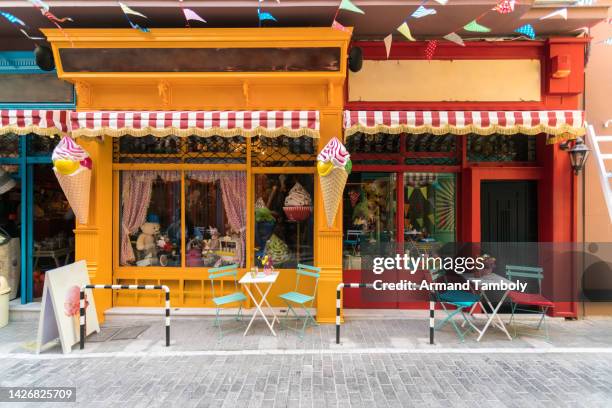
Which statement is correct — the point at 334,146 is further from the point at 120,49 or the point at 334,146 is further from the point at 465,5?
the point at 120,49

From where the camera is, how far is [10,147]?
24.0 feet

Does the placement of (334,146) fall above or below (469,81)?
below

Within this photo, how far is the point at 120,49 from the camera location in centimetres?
617

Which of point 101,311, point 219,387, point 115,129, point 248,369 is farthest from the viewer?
point 101,311

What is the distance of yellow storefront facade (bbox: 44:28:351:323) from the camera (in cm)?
603

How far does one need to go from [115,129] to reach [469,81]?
6.51 metres

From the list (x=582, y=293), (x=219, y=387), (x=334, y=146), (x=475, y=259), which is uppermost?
(x=334, y=146)

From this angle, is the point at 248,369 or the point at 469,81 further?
the point at 469,81

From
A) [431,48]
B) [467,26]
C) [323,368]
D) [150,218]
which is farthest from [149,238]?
[467,26]

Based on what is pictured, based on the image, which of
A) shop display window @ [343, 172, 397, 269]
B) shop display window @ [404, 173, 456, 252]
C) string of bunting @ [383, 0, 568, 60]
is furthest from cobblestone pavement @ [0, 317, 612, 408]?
string of bunting @ [383, 0, 568, 60]

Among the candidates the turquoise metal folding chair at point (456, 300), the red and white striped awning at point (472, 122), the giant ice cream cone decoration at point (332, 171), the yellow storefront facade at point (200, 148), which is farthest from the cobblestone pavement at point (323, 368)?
the red and white striped awning at point (472, 122)

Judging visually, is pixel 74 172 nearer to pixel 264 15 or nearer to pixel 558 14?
pixel 264 15

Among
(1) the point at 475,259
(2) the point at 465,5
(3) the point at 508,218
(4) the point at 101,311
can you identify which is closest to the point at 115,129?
(4) the point at 101,311

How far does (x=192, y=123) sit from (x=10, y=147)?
4454mm
